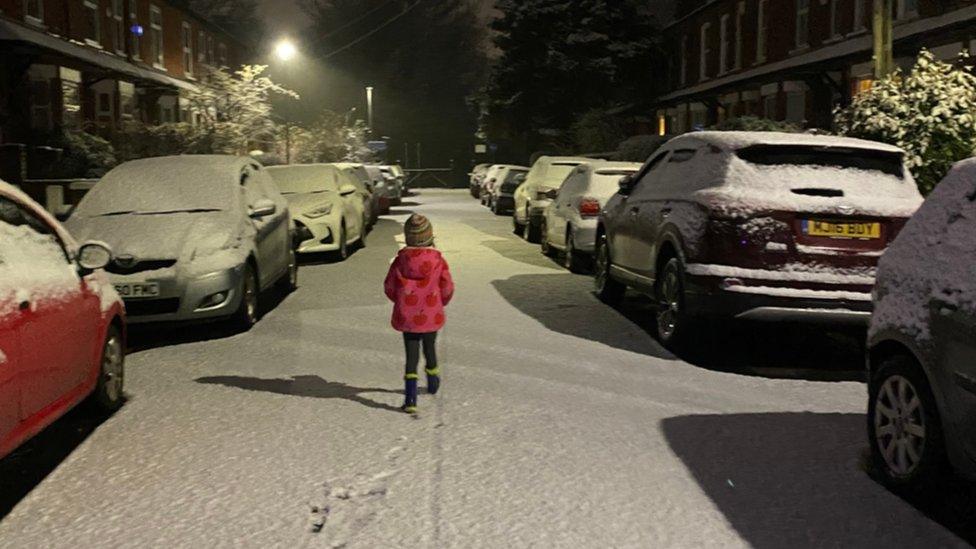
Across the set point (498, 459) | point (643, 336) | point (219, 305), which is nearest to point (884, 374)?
point (498, 459)

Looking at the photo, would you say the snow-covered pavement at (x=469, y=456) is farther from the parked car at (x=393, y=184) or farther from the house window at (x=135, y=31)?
the house window at (x=135, y=31)

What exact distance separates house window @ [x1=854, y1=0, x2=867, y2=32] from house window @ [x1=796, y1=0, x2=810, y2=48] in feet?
11.3

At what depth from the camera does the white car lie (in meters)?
14.9

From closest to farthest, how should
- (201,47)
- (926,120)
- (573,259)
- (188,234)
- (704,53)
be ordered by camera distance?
(188,234) → (926,120) → (573,259) → (704,53) → (201,47)

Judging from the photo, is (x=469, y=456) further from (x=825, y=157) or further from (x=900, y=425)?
(x=825, y=157)

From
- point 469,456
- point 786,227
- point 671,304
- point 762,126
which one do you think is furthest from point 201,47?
point 469,456

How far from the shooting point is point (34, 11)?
87.7 ft

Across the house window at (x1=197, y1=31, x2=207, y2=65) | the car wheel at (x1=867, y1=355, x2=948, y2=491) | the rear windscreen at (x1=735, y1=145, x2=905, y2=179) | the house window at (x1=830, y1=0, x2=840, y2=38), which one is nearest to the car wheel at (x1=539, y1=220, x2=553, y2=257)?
the rear windscreen at (x1=735, y1=145, x2=905, y2=179)

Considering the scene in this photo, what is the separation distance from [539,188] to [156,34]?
25535 millimetres

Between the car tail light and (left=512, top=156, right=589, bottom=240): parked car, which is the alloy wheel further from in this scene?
(left=512, top=156, right=589, bottom=240): parked car

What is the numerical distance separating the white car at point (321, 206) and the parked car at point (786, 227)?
7.89 m

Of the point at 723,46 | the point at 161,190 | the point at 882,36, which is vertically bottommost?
the point at 161,190

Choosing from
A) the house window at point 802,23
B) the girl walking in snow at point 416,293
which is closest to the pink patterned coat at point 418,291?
the girl walking in snow at point 416,293

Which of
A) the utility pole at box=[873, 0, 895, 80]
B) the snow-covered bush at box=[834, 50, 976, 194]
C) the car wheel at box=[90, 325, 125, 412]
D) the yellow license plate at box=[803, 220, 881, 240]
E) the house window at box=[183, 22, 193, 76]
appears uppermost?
the house window at box=[183, 22, 193, 76]
